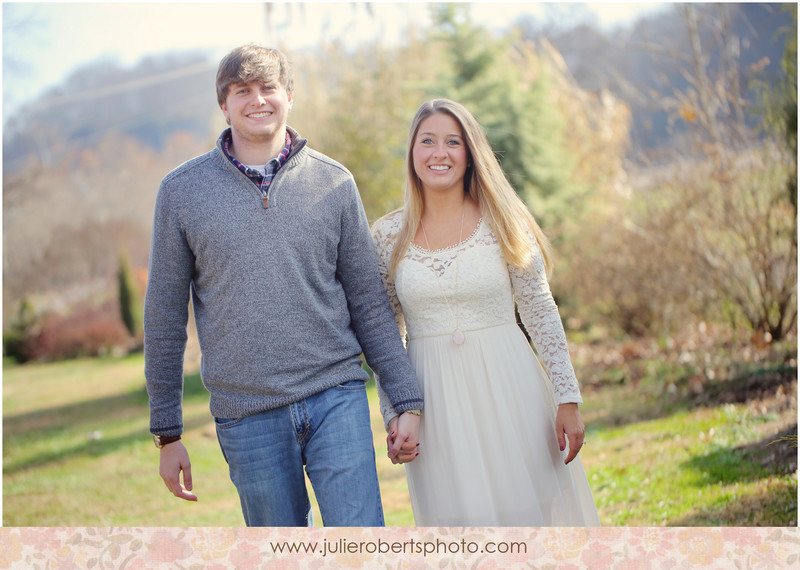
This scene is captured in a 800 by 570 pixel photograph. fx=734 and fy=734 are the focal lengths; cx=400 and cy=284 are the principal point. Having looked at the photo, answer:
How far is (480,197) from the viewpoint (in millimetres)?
2609

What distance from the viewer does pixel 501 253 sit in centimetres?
254

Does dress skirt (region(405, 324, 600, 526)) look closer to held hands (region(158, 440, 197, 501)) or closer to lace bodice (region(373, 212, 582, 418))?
lace bodice (region(373, 212, 582, 418))

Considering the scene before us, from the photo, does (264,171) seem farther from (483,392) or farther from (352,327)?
(483,392)

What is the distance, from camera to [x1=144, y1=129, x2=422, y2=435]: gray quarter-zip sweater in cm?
219

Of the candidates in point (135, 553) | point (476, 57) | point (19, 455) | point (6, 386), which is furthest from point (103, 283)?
point (135, 553)

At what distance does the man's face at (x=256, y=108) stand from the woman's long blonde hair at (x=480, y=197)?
0.56 m

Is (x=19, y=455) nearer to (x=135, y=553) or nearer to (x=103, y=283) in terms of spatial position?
(x=135, y=553)

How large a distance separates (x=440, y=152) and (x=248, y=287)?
2.71 feet

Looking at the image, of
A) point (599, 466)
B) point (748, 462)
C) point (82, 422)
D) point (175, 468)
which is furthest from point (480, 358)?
point (82, 422)

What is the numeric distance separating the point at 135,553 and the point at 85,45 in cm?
772

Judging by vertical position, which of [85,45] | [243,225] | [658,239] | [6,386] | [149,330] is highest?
[85,45]

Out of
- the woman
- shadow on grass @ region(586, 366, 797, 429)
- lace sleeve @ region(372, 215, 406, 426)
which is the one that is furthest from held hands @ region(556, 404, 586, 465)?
shadow on grass @ region(586, 366, 797, 429)

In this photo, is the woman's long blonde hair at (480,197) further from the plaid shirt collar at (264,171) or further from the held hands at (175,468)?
the held hands at (175,468)

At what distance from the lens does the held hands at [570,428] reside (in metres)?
2.46
